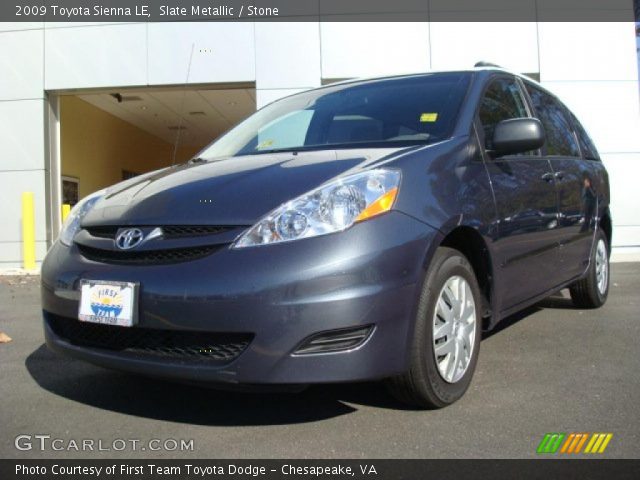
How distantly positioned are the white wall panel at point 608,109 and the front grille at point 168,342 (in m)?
9.08

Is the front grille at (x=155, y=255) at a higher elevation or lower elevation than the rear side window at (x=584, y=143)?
lower

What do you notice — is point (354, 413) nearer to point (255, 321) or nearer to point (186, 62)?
point (255, 321)

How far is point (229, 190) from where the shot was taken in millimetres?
2459

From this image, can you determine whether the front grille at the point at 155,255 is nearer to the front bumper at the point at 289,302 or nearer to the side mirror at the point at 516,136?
the front bumper at the point at 289,302

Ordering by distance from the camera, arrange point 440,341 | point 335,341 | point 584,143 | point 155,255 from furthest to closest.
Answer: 1. point 584,143
2. point 440,341
3. point 155,255
4. point 335,341

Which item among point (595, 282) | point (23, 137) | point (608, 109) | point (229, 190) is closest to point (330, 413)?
point (229, 190)

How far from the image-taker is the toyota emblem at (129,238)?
7.70 ft

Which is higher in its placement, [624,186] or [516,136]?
[624,186]

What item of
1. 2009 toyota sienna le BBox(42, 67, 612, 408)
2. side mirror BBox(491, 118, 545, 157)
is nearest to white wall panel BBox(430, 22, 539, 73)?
2009 toyota sienna le BBox(42, 67, 612, 408)

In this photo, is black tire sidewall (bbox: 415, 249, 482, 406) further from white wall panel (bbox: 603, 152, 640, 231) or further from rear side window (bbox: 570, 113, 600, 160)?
white wall panel (bbox: 603, 152, 640, 231)
